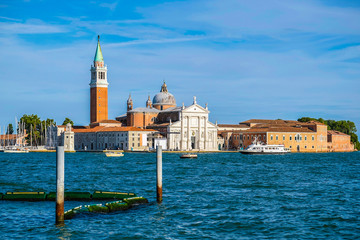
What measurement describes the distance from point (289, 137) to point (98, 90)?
32.0 m

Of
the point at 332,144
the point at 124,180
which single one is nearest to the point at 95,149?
the point at 332,144

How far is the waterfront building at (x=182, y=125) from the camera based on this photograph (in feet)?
277

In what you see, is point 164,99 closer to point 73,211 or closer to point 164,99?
point 164,99

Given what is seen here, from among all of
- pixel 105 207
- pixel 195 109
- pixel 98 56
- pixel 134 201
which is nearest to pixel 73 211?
pixel 105 207

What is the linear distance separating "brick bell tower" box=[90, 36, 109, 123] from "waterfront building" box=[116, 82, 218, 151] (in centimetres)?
487

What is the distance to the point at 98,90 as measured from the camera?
306ft

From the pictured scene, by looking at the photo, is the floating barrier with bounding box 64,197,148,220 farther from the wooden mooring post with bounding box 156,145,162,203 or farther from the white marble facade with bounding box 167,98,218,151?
the white marble facade with bounding box 167,98,218,151

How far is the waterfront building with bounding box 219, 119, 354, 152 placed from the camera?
85625 millimetres

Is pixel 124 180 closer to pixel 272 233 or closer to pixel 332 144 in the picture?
pixel 272 233

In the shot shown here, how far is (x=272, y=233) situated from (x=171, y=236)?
255cm

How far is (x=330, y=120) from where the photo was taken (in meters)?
111

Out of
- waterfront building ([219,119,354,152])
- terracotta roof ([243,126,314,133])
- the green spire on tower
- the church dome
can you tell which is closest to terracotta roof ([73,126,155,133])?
the green spire on tower

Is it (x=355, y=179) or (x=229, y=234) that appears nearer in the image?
(x=229, y=234)

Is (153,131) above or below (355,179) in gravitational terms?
above
